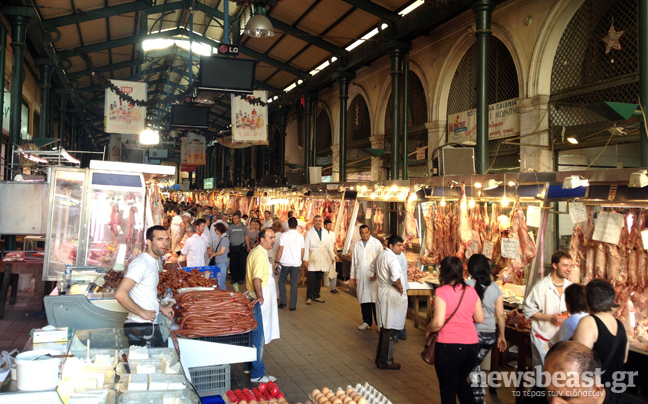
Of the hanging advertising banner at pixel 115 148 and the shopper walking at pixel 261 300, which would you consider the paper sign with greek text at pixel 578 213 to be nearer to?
the shopper walking at pixel 261 300

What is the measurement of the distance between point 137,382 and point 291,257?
22.2 ft

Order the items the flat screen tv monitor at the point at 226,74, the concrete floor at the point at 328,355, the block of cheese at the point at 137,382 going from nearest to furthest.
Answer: the block of cheese at the point at 137,382 < the concrete floor at the point at 328,355 < the flat screen tv monitor at the point at 226,74

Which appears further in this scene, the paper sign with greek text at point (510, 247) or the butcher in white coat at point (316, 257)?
the butcher in white coat at point (316, 257)

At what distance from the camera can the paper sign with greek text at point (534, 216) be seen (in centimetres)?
595

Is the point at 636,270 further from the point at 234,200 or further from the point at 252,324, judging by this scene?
the point at 234,200

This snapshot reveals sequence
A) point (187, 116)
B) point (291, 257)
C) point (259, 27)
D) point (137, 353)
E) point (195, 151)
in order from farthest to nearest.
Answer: point (195, 151) → point (187, 116) → point (291, 257) → point (259, 27) → point (137, 353)

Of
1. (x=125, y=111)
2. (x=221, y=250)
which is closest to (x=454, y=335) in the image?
(x=221, y=250)

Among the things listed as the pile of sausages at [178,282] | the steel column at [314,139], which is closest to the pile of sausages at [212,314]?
the pile of sausages at [178,282]

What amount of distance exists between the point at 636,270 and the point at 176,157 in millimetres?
48348

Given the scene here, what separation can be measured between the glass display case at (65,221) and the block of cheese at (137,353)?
13.7ft

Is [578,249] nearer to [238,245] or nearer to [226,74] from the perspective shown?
[226,74]

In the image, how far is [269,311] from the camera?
5801 millimetres

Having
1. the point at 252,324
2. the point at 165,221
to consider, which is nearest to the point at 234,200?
the point at 165,221

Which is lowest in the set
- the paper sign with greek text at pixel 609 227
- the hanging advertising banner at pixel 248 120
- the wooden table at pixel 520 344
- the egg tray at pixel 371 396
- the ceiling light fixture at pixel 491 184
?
the wooden table at pixel 520 344
